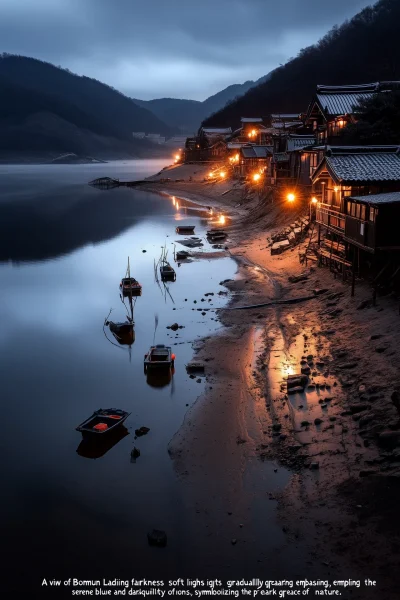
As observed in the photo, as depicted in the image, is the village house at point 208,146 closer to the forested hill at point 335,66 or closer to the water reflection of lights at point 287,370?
the forested hill at point 335,66

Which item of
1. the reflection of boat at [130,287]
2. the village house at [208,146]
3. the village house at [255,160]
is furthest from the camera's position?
the village house at [208,146]

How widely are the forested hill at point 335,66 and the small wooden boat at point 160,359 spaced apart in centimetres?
11053

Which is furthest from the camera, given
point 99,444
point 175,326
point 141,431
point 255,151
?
point 255,151

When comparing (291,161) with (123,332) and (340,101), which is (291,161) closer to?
(340,101)

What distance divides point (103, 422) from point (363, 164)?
2087 centimetres

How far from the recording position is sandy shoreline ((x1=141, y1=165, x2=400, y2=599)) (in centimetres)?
1220

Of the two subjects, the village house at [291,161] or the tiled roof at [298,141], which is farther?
the tiled roof at [298,141]

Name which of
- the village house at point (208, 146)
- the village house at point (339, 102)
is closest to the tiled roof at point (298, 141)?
the village house at point (339, 102)

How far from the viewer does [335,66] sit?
463 ft

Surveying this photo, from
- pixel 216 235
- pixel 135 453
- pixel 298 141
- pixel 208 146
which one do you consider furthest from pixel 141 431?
pixel 208 146

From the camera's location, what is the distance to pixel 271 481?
14945 mm

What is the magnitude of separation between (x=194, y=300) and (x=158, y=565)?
2192cm

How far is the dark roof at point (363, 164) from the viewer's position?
27.3 m

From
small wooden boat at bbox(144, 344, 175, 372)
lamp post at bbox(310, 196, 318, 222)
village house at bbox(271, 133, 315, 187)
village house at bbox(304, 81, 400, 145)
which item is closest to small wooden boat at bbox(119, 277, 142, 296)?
small wooden boat at bbox(144, 344, 175, 372)
